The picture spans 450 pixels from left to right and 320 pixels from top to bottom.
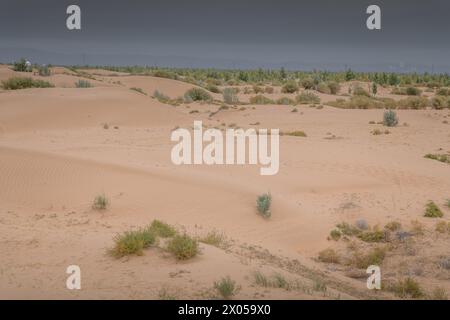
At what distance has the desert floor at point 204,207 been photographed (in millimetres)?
8094

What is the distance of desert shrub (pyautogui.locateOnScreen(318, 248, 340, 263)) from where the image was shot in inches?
419

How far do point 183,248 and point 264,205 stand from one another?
3.83 meters

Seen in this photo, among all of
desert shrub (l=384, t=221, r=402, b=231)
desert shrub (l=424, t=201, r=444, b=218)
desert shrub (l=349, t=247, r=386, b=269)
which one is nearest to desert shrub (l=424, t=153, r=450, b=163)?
desert shrub (l=424, t=201, r=444, b=218)

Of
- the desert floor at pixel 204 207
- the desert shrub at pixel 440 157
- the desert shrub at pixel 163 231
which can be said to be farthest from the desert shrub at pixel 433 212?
the desert shrub at pixel 163 231

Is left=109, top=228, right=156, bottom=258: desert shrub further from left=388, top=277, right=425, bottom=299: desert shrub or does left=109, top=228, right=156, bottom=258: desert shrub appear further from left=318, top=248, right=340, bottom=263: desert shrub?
left=388, top=277, right=425, bottom=299: desert shrub

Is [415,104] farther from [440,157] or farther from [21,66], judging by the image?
[21,66]

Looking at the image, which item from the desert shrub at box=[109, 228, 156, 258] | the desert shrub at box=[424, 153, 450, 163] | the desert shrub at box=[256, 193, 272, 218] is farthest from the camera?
the desert shrub at box=[424, 153, 450, 163]

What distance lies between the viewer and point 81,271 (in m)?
8.26

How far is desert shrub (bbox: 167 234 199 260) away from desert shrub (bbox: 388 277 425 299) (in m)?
3.24

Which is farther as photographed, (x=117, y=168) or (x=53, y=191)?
(x=117, y=168)

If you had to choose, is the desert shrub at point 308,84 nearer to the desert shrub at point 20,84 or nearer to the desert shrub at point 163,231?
the desert shrub at point 20,84
